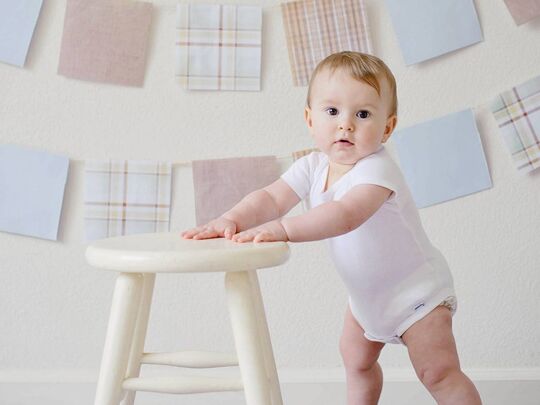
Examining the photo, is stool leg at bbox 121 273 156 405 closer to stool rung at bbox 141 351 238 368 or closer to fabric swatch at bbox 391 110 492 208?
stool rung at bbox 141 351 238 368

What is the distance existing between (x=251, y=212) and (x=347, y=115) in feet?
0.65

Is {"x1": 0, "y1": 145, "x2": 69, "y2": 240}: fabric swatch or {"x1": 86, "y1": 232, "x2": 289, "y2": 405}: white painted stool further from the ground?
{"x1": 0, "y1": 145, "x2": 69, "y2": 240}: fabric swatch

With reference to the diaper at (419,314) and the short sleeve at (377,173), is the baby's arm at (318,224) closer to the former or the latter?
the short sleeve at (377,173)

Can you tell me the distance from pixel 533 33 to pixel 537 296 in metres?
0.54

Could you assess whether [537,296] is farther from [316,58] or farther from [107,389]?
[107,389]

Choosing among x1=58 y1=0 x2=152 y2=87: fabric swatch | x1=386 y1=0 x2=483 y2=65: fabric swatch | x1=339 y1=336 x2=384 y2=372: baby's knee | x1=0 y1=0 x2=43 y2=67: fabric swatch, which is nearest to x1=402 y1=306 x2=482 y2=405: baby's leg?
x1=339 y1=336 x2=384 y2=372: baby's knee

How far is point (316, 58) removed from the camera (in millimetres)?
1566

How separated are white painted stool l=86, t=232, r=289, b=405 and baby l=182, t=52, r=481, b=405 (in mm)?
95

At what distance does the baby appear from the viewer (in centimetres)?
108

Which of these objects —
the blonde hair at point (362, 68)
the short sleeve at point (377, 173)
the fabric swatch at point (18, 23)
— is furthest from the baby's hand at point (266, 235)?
the fabric swatch at point (18, 23)

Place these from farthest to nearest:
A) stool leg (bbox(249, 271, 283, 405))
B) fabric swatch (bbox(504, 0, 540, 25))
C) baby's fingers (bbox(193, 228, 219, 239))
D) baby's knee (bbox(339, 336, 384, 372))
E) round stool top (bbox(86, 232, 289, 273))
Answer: fabric swatch (bbox(504, 0, 540, 25)) < baby's knee (bbox(339, 336, 384, 372)) < stool leg (bbox(249, 271, 283, 405)) < baby's fingers (bbox(193, 228, 219, 239)) < round stool top (bbox(86, 232, 289, 273))

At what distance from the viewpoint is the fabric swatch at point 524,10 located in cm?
155

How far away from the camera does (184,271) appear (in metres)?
0.89

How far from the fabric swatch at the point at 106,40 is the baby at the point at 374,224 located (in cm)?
55
